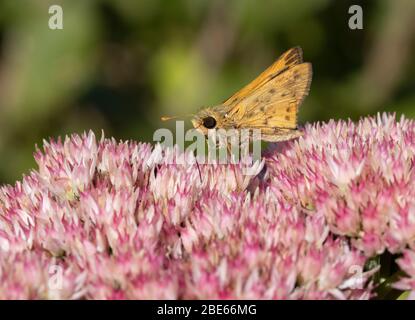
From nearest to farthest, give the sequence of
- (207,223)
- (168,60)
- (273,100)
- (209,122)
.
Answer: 1. (207,223)
2. (209,122)
3. (273,100)
4. (168,60)

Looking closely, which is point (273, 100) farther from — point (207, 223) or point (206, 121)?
point (207, 223)

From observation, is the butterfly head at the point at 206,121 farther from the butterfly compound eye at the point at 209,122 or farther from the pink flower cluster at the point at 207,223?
the pink flower cluster at the point at 207,223

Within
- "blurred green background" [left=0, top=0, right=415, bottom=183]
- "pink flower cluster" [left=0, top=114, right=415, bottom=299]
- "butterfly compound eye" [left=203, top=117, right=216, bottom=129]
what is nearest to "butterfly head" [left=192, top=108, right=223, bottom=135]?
"butterfly compound eye" [left=203, top=117, right=216, bottom=129]

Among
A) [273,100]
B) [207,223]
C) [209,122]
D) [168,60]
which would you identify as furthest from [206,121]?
[168,60]

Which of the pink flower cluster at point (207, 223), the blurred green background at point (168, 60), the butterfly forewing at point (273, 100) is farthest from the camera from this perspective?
the blurred green background at point (168, 60)

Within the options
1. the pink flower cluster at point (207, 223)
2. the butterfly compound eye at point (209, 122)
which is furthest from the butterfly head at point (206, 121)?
the pink flower cluster at point (207, 223)

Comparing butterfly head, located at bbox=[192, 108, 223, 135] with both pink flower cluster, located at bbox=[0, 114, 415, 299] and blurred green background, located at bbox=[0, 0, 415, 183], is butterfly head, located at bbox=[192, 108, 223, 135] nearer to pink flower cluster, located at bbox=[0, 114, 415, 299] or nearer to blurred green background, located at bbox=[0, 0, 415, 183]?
pink flower cluster, located at bbox=[0, 114, 415, 299]

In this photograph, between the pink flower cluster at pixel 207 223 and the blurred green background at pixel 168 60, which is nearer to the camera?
the pink flower cluster at pixel 207 223
